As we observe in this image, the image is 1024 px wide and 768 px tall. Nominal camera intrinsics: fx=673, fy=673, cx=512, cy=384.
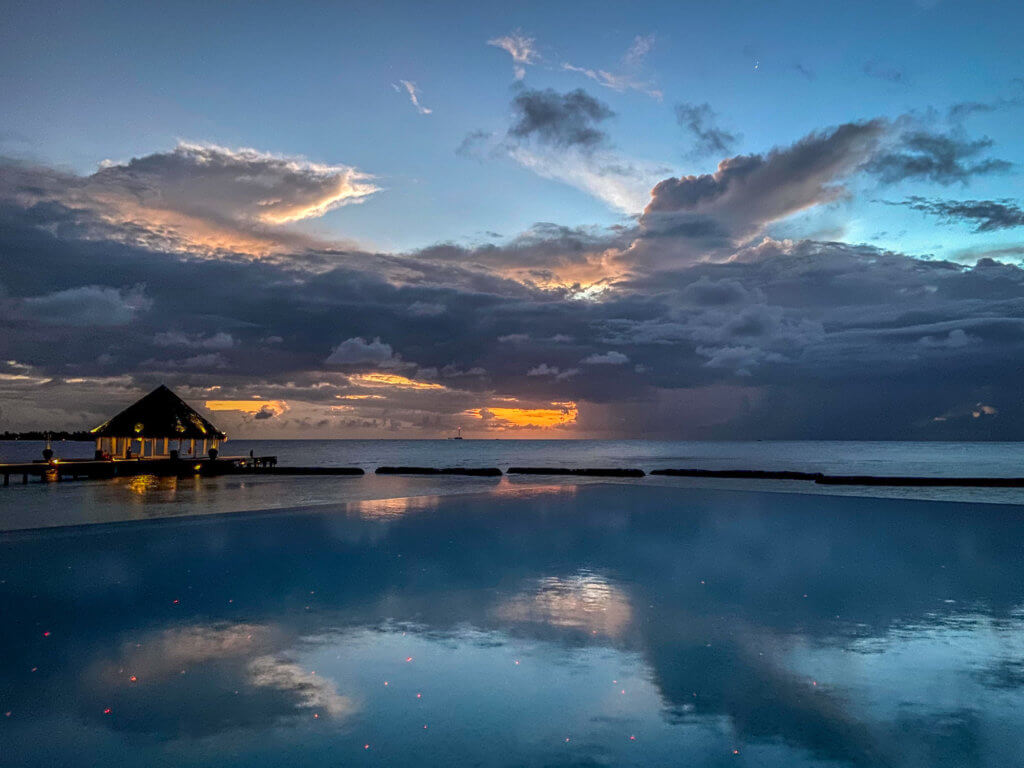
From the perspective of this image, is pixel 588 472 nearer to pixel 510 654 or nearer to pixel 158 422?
pixel 158 422

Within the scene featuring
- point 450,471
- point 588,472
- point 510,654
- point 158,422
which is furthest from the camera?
point 450,471

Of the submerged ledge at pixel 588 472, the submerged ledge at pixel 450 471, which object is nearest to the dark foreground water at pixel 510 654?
the submerged ledge at pixel 588 472

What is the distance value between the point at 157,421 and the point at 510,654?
6071cm

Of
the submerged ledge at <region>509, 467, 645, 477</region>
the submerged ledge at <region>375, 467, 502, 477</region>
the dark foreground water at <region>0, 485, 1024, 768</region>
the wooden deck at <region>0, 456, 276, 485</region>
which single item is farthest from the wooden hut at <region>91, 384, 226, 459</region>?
the dark foreground water at <region>0, 485, 1024, 768</region>

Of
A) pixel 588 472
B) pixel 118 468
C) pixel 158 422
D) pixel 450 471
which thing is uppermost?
pixel 158 422

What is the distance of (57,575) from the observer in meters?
19.5

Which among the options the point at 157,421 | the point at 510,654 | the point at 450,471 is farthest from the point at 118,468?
the point at 510,654

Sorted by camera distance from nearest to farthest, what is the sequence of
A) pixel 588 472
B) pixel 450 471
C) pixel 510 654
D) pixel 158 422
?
pixel 510 654 < pixel 158 422 < pixel 588 472 < pixel 450 471

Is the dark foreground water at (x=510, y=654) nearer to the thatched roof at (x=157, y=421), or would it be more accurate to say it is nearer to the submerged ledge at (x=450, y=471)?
the thatched roof at (x=157, y=421)

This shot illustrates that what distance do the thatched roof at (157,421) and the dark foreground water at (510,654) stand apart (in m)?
39.8

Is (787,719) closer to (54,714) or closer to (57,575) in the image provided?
(54,714)

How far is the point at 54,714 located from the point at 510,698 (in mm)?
6572

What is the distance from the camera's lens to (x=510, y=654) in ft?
39.9

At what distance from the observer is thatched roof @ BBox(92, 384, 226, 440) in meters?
62.6
